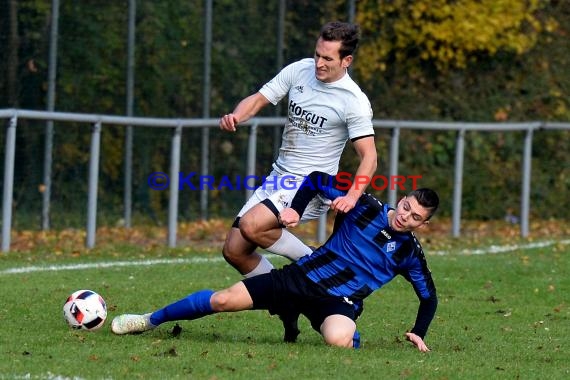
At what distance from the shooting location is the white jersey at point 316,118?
8602 millimetres

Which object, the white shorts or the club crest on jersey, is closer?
the club crest on jersey

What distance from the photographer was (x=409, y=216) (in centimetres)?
782

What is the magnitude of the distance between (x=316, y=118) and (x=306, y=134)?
13cm

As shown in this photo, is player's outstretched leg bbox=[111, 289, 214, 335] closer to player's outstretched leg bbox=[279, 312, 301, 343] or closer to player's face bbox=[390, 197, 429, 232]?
player's outstretched leg bbox=[279, 312, 301, 343]

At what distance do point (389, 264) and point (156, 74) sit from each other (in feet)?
25.5

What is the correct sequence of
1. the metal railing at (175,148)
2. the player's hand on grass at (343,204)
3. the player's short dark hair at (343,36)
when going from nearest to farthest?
the player's hand on grass at (343,204), the player's short dark hair at (343,36), the metal railing at (175,148)

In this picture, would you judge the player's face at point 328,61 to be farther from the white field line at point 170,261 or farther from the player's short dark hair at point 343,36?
the white field line at point 170,261

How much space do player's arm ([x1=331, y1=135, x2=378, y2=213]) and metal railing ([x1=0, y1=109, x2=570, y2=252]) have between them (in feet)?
15.9

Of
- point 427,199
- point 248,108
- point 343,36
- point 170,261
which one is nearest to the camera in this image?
point 427,199

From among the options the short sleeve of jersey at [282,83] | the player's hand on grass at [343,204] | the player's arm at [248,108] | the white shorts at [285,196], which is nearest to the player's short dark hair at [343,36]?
the short sleeve of jersey at [282,83]

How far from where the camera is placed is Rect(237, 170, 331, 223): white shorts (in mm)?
8540

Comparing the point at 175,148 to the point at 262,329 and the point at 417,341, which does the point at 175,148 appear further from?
the point at 417,341

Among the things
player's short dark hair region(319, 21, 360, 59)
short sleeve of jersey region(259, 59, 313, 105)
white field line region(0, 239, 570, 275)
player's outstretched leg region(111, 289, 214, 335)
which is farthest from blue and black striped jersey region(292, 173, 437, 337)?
white field line region(0, 239, 570, 275)

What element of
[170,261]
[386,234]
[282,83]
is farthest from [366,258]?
[170,261]
